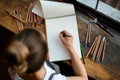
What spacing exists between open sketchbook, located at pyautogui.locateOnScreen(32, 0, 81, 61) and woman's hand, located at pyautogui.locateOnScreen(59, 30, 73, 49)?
29mm

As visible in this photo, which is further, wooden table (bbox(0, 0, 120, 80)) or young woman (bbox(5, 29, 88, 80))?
wooden table (bbox(0, 0, 120, 80))

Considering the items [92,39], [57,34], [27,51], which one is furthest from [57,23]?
[27,51]

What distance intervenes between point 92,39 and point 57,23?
231 mm

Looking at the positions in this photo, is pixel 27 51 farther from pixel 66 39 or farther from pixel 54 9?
pixel 54 9

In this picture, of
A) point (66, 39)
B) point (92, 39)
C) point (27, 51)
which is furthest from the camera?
point (92, 39)

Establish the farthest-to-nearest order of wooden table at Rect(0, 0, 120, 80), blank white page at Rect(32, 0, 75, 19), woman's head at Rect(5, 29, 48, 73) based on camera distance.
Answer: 1. blank white page at Rect(32, 0, 75, 19)
2. wooden table at Rect(0, 0, 120, 80)
3. woman's head at Rect(5, 29, 48, 73)

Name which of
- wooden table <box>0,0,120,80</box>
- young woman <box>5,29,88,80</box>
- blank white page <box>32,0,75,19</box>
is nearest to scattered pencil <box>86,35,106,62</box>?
wooden table <box>0,0,120,80</box>

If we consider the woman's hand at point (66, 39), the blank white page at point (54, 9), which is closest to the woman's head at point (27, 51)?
the woman's hand at point (66, 39)

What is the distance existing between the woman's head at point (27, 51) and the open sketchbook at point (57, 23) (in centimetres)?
40

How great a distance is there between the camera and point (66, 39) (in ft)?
4.61

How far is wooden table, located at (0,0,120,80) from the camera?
1.39 meters

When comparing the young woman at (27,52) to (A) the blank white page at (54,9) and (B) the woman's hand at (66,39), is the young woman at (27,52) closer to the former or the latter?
(B) the woman's hand at (66,39)

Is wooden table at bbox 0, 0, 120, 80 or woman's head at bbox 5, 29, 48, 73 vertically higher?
woman's head at bbox 5, 29, 48, 73

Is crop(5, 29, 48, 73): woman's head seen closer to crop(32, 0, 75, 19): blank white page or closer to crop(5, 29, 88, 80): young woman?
crop(5, 29, 88, 80): young woman
